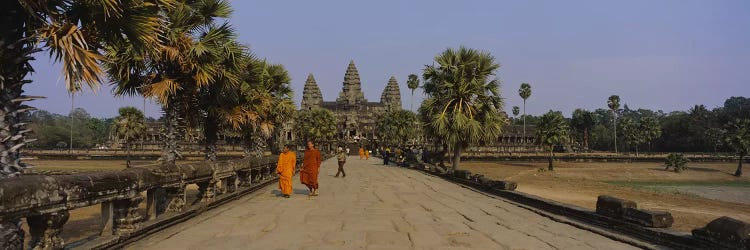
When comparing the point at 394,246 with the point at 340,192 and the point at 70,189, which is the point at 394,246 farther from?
the point at 340,192

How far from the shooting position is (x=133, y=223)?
6.08m

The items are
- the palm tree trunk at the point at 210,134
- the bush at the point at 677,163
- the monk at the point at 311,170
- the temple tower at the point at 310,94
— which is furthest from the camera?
the temple tower at the point at 310,94

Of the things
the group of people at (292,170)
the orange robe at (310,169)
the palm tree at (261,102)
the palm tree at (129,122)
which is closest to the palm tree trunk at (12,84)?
the group of people at (292,170)

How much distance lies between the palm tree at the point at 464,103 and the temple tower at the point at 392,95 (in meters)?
99.1

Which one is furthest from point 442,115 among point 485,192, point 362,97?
point 362,97

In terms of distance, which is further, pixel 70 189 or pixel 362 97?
pixel 362 97

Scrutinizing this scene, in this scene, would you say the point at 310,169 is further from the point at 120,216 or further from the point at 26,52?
the point at 26,52

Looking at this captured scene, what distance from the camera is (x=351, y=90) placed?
12419 cm

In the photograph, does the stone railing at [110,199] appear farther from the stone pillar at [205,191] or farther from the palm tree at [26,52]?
the palm tree at [26,52]

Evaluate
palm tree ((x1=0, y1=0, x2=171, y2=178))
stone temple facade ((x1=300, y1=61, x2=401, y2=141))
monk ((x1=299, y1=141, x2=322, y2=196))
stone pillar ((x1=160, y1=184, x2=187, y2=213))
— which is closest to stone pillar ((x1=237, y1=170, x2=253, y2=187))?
monk ((x1=299, y1=141, x2=322, y2=196))

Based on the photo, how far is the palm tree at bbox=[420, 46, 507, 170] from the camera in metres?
23.1

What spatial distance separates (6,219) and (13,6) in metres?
2.51

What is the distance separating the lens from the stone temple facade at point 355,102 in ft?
387

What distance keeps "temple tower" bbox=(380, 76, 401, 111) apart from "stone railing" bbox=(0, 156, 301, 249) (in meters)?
115
